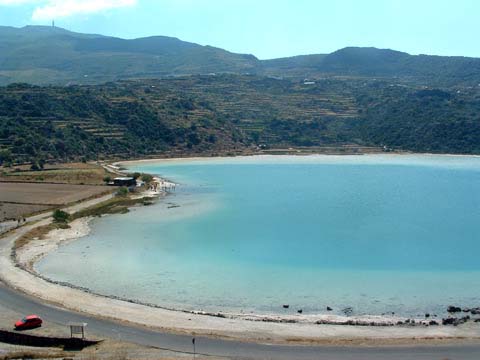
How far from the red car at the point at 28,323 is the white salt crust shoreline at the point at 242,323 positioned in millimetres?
2790

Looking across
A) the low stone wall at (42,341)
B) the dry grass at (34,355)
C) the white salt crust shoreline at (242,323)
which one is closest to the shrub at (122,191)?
the white salt crust shoreline at (242,323)

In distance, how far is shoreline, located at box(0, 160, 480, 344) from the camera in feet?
79.1

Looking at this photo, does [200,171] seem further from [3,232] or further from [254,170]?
[3,232]

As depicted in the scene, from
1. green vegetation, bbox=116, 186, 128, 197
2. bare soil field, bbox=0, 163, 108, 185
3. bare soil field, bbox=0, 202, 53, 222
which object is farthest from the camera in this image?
bare soil field, bbox=0, 163, 108, 185

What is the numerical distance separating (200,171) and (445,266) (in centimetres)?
5503

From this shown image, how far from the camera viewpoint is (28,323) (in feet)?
79.6

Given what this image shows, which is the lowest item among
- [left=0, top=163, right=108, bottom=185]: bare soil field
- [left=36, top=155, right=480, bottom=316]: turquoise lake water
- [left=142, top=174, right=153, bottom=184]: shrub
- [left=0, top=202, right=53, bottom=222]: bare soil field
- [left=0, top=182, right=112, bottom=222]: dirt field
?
[left=36, top=155, right=480, bottom=316]: turquoise lake water

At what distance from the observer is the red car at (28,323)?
2412cm

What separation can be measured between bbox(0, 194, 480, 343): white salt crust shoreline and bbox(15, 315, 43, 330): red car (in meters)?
2.79

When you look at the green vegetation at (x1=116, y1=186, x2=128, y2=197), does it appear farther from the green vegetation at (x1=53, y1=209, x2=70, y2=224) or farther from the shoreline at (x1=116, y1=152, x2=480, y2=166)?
the shoreline at (x1=116, y1=152, x2=480, y2=166)

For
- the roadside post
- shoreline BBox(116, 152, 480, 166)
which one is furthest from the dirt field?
shoreline BBox(116, 152, 480, 166)

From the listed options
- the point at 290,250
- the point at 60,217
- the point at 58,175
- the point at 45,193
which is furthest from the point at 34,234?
the point at 58,175

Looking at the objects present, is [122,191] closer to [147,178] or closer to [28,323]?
[147,178]

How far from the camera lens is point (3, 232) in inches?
1688
